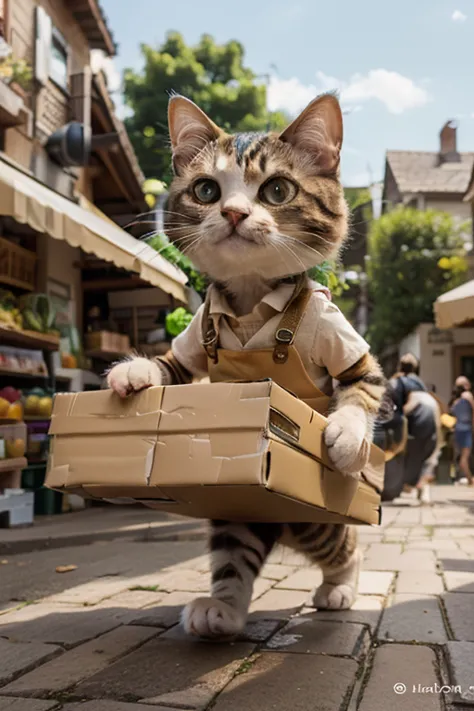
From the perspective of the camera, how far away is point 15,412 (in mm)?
5598

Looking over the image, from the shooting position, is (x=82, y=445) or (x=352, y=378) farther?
(x=352, y=378)

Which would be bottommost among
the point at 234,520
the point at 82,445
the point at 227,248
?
the point at 234,520

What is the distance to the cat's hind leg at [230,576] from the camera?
209 cm

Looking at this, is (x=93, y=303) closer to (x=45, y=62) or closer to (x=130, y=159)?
(x=130, y=159)

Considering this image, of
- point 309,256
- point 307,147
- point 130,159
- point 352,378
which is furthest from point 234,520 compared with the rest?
point 130,159

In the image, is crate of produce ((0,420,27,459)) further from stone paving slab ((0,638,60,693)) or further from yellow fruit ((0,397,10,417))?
stone paving slab ((0,638,60,693))

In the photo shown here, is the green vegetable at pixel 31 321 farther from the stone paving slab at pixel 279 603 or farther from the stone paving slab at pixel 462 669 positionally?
the stone paving slab at pixel 462 669

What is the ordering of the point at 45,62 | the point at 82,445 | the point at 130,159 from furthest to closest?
the point at 130,159, the point at 45,62, the point at 82,445

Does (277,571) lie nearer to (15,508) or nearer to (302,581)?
(302,581)

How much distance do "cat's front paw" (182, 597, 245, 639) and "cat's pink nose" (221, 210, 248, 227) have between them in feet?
3.71

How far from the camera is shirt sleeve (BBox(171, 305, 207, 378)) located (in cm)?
232

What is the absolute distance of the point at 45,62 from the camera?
26.3 ft

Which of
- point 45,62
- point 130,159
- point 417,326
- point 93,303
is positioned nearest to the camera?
point 45,62

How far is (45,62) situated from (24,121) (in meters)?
1.49
